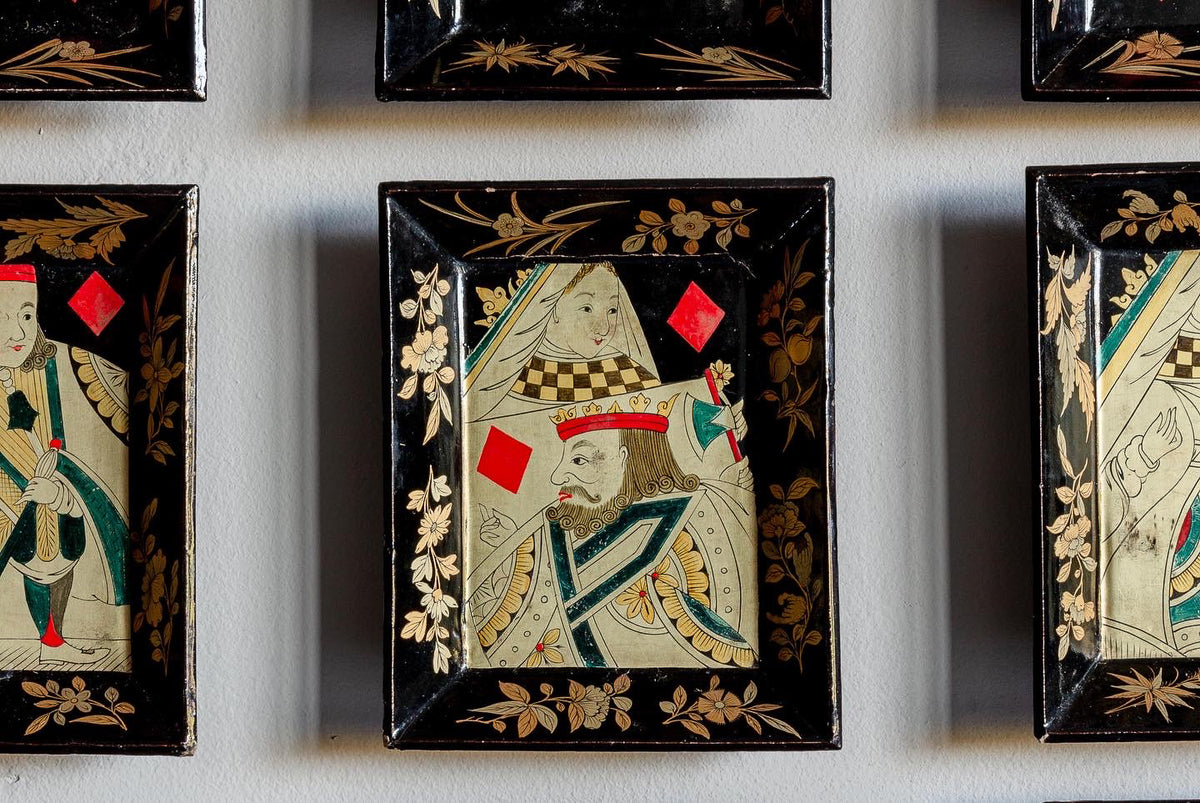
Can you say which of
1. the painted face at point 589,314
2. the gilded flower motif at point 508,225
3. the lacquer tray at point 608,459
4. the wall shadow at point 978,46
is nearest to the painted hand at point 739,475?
the lacquer tray at point 608,459

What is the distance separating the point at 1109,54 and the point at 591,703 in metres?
0.59

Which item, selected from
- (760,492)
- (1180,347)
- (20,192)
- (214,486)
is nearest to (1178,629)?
(1180,347)

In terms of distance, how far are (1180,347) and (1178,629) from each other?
20cm

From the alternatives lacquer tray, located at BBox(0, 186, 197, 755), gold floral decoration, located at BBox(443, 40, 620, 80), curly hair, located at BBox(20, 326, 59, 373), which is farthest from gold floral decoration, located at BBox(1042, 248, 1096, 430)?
curly hair, located at BBox(20, 326, 59, 373)

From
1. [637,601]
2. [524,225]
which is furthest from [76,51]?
[637,601]

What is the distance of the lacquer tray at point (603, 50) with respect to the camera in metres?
0.69

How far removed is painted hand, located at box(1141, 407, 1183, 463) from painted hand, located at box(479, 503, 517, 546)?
0.46 m

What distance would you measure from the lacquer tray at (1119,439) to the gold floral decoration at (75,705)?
0.65 m

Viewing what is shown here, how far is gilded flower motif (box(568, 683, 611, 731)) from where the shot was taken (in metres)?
0.70

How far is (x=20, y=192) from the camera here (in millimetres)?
703

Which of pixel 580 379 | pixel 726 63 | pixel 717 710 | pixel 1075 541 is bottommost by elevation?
pixel 717 710

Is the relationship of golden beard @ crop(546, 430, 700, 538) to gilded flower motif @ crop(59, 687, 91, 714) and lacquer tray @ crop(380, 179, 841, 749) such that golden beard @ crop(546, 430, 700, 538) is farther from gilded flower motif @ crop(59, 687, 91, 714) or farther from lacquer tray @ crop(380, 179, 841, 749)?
gilded flower motif @ crop(59, 687, 91, 714)

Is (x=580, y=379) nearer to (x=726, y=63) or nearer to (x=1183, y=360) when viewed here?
(x=726, y=63)

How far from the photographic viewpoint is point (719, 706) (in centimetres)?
70
